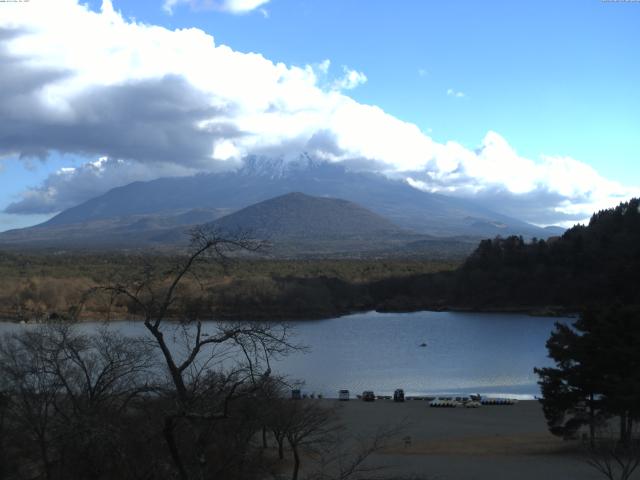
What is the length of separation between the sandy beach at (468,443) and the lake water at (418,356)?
479cm

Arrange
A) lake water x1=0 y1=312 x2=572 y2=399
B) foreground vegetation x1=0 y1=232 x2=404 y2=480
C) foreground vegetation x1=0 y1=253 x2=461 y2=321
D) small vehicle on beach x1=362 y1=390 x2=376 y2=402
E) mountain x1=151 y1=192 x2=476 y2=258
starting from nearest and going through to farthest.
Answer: foreground vegetation x1=0 y1=232 x2=404 y2=480
small vehicle on beach x1=362 y1=390 x2=376 y2=402
lake water x1=0 y1=312 x2=572 y2=399
foreground vegetation x1=0 y1=253 x2=461 y2=321
mountain x1=151 y1=192 x2=476 y2=258

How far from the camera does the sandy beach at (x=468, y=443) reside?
49.6 ft

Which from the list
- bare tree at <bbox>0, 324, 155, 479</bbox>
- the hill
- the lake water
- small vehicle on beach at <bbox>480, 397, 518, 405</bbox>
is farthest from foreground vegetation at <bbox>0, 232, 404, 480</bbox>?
the hill

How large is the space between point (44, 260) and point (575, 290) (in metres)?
56.9

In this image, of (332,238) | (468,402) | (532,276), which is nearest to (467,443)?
(468,402)

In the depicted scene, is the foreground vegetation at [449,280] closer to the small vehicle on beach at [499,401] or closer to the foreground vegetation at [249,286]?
the foreground vegetation at [249,286]

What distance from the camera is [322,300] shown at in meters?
65.6

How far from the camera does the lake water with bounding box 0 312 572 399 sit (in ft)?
104

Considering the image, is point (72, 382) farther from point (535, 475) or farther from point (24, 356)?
point (535, 475)

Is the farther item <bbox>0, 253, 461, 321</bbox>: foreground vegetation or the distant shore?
<bbox>0, 253, 461, 321</bbox>: foreground vegetation

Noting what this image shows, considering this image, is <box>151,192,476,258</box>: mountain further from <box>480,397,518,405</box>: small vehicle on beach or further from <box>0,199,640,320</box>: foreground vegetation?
<box>480,397,518,405</box>: small vehicle on beach

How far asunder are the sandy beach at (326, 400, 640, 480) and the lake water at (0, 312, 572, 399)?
4.79 metres

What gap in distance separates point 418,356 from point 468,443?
19824 mm

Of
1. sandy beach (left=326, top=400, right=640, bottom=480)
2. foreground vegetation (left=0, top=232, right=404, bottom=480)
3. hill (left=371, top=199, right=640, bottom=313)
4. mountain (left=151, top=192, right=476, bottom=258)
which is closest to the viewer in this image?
foreground vegetation (left=0, top=232, right=404, bottom=480)
